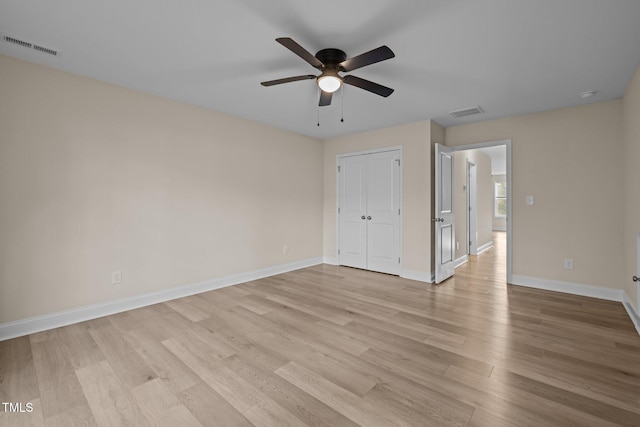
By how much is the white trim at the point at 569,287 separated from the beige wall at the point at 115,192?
387 cm

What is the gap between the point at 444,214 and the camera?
4.57 metres

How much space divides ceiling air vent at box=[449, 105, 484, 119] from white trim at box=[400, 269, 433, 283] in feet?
7.86

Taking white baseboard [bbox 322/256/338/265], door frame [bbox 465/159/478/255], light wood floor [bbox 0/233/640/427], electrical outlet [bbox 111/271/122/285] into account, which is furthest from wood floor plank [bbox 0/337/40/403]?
door frame [bbox 465/159/478/255]

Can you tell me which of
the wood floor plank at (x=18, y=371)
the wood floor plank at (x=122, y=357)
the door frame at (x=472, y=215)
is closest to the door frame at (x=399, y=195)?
the door frame at (x=472, y=215)

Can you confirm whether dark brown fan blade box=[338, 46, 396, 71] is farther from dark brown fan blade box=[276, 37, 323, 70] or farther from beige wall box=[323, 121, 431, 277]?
beige wall box=[323, 121, 431, 277]

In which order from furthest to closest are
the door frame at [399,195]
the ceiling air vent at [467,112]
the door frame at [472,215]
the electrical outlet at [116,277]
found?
the door frame at [472,215]
the door frame at [399,195]
the ceiling air vent at [467,112]
the electrical outlet at [116,277]

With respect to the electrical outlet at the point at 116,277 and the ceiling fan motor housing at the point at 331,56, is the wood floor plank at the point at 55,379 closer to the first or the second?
the electrical outlet at the point at 116,277

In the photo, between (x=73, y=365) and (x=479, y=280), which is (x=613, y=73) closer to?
(x=479, y=280)

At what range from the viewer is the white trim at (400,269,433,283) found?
438 cm

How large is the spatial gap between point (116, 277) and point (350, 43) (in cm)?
337

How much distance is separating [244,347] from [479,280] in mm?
3773

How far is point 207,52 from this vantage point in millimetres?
2486

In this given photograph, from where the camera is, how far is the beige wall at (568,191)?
3.57 m

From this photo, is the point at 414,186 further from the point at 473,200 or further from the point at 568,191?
the point at 473,200
